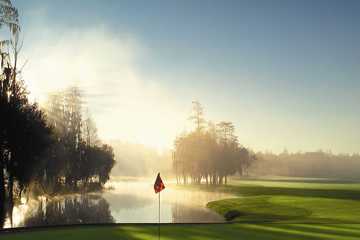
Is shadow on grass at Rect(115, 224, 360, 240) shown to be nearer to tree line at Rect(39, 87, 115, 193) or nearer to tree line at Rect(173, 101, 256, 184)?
tree line at Rect(39, 87, 115, 193)

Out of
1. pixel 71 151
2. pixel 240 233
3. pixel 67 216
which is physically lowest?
pixel 67 216

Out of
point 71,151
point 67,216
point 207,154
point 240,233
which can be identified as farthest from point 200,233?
point 207,154

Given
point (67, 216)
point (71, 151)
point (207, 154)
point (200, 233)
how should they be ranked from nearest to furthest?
point (200, 233) < point (67, 216) < point (71, 151) < point (207, 154)

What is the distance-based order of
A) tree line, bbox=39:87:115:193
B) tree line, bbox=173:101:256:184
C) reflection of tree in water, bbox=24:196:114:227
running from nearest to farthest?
reflection of tree in water, bbox=24:196:114:227 < tree line, bbox=39:87:115:193 < tree line, bbox=173:101:256:184

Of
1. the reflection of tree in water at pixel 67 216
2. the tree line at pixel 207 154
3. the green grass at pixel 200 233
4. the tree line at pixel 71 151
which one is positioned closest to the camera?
the green grass at pixel 200 233

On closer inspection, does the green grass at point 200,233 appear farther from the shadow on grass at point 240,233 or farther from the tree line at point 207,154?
the tree line at point 207,154

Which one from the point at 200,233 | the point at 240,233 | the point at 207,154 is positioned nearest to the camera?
the point at 200,233

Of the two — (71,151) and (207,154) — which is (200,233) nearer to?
(71,151)

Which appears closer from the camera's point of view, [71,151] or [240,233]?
[240,233]

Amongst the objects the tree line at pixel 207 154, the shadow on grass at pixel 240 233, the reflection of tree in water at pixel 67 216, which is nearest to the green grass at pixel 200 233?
the shadow on grass at pixel 240 233

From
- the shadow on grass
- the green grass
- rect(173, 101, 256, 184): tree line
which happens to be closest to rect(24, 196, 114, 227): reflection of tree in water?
the green grass

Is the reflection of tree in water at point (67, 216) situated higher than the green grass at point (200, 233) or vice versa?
the green grass at point (200, 233)

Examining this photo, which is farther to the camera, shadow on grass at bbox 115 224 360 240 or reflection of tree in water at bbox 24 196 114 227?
reflection of tree in water at bbox 24 196 114 227

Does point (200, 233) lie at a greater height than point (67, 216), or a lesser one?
greater
